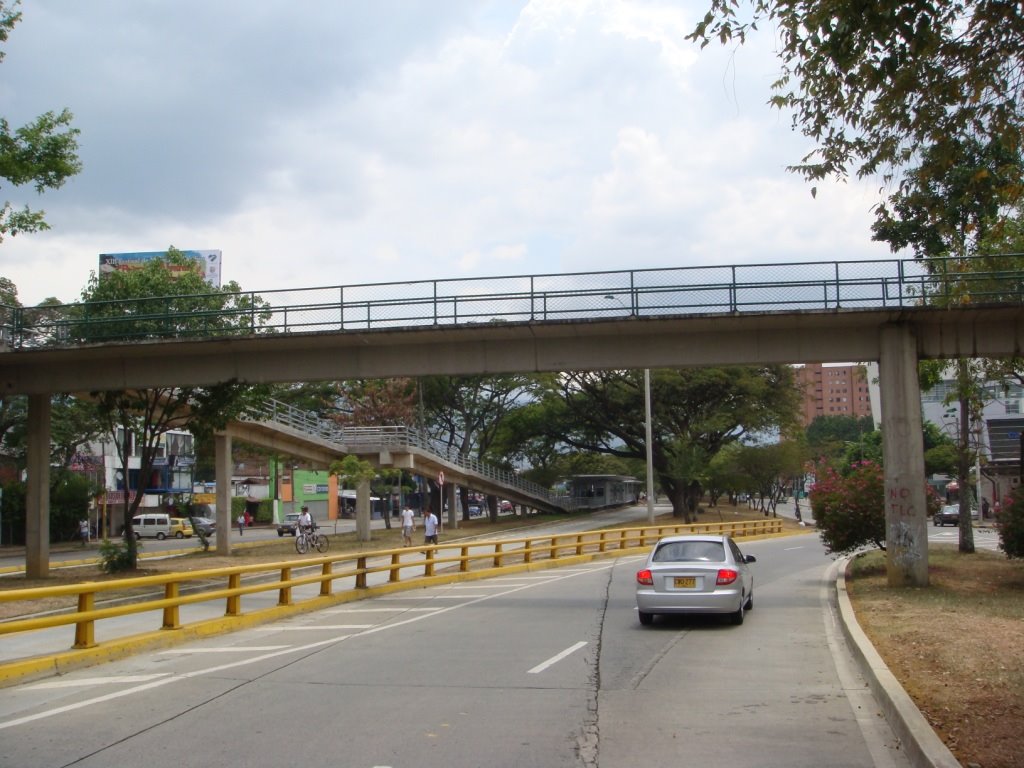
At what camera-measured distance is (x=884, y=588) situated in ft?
67.6

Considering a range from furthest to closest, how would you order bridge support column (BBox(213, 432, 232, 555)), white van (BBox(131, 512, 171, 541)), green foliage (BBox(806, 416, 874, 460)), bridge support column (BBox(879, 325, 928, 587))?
1. green foliage (BBox(806, 416, 874, 460))
2. white van (BBox(131, 512, 171, 541))
3. bridge support column (BBox(213, 432, 232, 555))
4. bridge support column (BBox(879, 325, 928, 587))

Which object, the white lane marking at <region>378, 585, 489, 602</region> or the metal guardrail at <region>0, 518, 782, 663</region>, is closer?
the metal guardrail at <region>0, 518, 782, 663</region>

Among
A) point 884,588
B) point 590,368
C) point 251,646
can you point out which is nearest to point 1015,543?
point 884,588

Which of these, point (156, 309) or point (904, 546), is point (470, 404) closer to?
point (156, 309)

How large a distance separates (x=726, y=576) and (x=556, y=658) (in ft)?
13.5

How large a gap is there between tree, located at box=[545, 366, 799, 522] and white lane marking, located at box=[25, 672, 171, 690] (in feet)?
165

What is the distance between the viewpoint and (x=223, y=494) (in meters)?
42.2

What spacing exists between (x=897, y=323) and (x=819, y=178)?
11821 millimetres

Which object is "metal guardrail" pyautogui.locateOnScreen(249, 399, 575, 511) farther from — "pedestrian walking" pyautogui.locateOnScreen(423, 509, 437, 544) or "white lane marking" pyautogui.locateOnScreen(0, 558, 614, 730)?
"white lane marking" pyautogui.locateOnScreen(0, 558, 614, 730)

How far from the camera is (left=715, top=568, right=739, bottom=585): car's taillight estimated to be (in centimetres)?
1563

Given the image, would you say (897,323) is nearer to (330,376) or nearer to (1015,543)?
(1015,543)

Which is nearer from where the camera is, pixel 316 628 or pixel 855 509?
pixel 316 628

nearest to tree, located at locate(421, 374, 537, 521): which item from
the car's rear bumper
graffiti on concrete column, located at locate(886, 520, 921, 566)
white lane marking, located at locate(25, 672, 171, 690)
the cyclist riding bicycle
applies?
the cyclist riding bicycle

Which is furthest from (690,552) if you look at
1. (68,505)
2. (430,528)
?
(68,505)
